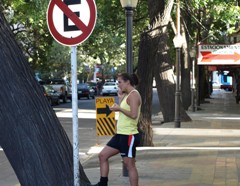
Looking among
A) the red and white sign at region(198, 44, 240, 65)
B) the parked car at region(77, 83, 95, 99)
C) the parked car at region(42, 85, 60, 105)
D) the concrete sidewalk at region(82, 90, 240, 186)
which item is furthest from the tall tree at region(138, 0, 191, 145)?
the parked car at region(77, 83, 95, 99)

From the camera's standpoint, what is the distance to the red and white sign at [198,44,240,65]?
84.6 ft

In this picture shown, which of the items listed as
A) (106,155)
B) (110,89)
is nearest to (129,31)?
(106,155)

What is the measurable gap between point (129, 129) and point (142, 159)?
442cm

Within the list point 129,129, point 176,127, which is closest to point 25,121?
point 129,129

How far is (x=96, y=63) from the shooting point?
72938mm

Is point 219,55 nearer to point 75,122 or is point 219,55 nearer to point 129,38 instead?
point 129,38

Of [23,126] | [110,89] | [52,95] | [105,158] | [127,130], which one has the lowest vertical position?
[110,89]

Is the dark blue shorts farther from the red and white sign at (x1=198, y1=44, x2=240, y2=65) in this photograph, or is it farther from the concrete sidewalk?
the red and white sign at (x1=198, y1=44, x2=240, y2=65)

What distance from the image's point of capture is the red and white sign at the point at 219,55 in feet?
84.6

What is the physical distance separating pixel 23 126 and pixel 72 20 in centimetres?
125

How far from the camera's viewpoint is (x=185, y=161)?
11.1m

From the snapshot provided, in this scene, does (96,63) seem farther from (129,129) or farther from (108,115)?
(129,129)

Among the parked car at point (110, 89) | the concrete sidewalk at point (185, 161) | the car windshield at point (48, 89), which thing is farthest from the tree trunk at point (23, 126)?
the parked car at point (110, 89)

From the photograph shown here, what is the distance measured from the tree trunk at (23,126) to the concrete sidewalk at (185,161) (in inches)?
116
